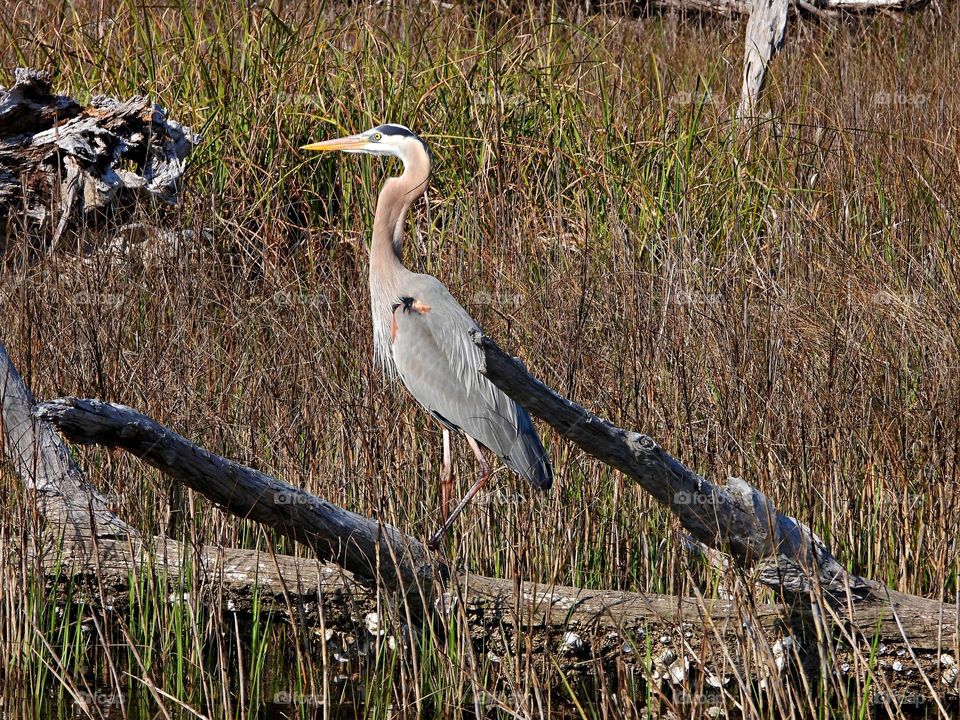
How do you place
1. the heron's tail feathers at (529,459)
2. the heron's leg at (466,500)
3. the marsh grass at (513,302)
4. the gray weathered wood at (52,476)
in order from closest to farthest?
the gray weathered wood at (52,476) → the marsh grass at (513,302) → the heron's leg at (466,500) → the heron's tail feathers at (529,459)

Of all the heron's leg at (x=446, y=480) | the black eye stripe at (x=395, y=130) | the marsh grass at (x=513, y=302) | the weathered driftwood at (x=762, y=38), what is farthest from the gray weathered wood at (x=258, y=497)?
the weathered driftwood at (x=762, y=38)

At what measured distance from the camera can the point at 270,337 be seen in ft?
14.0

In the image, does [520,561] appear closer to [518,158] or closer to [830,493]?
[830,493]

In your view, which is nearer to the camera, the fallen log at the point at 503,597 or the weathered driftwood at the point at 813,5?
the fallen log at the point at 503,597

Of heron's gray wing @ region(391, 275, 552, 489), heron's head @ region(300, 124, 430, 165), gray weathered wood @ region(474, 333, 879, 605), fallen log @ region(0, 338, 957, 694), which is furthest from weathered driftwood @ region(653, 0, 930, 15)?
gray weathered wood @ region(474, 333, 879, 605)

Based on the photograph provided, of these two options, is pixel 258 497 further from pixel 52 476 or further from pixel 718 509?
pixel 718 509

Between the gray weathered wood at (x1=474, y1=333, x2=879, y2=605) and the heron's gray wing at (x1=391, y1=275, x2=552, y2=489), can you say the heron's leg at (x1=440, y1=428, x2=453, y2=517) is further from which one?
the gray weathered wood at (x1=474, y1=333, x2=879, y2=605)

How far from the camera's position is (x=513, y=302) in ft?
14.2

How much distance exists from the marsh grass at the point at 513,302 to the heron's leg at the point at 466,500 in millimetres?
62

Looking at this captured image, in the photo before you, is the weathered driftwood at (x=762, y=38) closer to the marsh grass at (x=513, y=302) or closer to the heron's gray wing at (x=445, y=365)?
the marsh grass at (x=513, y=302)

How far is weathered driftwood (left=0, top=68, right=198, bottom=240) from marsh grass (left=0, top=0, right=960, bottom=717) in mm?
182

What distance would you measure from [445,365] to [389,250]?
1.69 ft

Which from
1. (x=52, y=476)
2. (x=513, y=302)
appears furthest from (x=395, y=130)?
(x=52, y=476)

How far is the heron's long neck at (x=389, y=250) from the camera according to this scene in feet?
12.7
